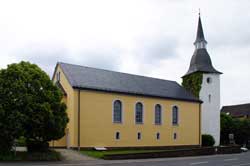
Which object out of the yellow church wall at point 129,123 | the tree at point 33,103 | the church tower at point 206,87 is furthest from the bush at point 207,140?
the tree at point 33,103

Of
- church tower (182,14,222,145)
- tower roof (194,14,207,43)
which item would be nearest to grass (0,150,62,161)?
church tower (182,14,222,145)

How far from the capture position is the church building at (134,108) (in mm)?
38562

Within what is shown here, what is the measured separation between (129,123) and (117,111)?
2131 mm

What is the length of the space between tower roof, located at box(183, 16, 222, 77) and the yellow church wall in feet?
20.8

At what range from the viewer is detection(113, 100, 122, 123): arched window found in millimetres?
41438

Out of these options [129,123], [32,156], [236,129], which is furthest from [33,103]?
[236,129]

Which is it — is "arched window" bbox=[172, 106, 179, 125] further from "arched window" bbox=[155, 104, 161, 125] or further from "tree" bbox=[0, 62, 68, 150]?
"tree" bbox=[0, 62, 68, 150]

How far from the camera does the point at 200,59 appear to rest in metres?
55.0

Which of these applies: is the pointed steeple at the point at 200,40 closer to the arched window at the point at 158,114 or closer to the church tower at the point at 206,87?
the church tower at the point at 206,87

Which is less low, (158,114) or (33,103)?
(33,103)

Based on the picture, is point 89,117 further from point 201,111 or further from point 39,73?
point 201,111

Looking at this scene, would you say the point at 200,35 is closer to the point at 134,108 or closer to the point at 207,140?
the point at 207,140

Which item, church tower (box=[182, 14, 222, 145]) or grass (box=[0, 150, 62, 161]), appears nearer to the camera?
grass (box=[0, 150, 62, 161])

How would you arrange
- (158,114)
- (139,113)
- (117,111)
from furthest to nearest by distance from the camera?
(158,114), (139,113), (117,111)
